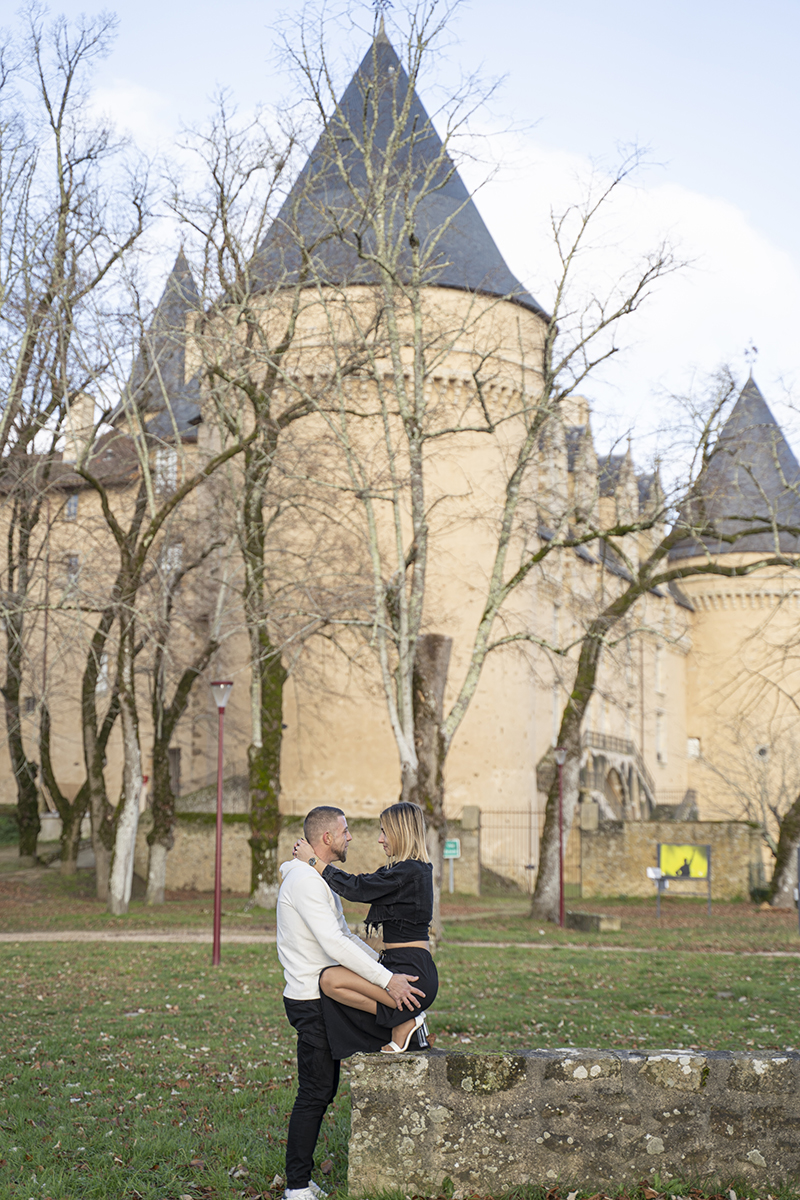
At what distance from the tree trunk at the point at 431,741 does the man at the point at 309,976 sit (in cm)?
1169

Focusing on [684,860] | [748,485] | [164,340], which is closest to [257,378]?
[164,340]

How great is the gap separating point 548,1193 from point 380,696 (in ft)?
80.7

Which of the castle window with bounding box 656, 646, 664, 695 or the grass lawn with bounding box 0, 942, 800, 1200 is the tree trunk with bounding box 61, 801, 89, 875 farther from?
the castle window with bounding box 656, 646, 664, 695

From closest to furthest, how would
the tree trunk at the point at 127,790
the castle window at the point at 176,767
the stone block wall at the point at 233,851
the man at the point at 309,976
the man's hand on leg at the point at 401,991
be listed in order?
the man's hand on leg at the point at 401,991
the man at the point at 309,976
the tree trunk at the point at 127,790
the stone block wall at the point at 233,851
the castle window at the point at 176,767

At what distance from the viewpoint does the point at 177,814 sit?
28.4 meters

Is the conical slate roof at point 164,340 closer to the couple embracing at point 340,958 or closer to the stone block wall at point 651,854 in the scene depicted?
the couple embracing at point 340,958

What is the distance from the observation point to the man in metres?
4.42

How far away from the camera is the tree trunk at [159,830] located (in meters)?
22.3

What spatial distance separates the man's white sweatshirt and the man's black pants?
7 cm

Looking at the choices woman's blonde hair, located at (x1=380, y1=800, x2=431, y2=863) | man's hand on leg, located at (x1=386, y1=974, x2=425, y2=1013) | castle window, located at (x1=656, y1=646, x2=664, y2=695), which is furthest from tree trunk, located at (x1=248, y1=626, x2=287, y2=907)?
castle window, located at (x1=656, y1=646, x2=664, y2=695)

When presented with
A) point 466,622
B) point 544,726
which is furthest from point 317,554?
point 544,726

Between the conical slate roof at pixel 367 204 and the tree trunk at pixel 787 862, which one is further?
the tree trunk at pixel 787 862

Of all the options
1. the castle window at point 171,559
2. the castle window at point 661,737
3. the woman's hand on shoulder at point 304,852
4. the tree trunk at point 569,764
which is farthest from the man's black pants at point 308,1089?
the castle window at point 661,737

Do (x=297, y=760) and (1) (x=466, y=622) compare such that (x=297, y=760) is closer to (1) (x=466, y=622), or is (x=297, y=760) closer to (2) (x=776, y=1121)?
(1) (x=466, y=622)
